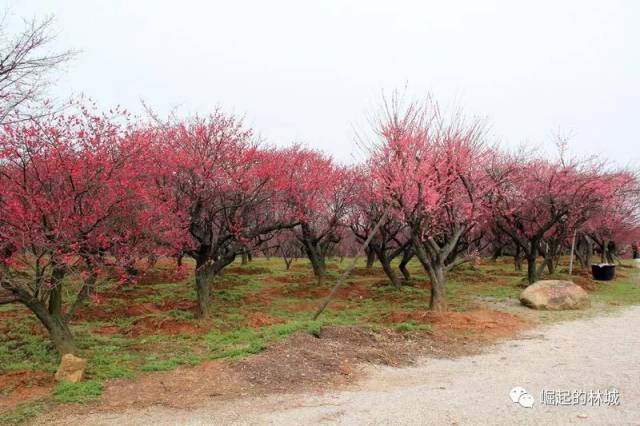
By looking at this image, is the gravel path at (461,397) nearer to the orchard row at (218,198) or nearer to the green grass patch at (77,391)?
the green grass patch at (77,391)

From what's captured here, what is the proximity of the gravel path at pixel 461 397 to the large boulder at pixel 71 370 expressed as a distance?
1536mm

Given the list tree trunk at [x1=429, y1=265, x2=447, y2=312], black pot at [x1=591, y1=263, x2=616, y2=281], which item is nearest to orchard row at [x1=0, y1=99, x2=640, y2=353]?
tree trunk at [x1=429, y1=265, x2=447, y2=312]

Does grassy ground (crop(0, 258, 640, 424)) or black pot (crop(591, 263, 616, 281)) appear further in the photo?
black pot (crop(591, 263, 616, 281))

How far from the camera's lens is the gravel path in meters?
6.03

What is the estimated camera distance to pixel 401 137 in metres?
13.1

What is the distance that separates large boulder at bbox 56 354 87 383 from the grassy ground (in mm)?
198

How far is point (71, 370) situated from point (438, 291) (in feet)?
31.2

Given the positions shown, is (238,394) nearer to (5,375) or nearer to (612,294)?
(5,375)

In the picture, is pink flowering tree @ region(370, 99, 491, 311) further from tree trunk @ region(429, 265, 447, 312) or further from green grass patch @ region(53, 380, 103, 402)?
green grass patch @ region(53, 380, 103, 402)

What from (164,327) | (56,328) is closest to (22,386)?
(56,328)

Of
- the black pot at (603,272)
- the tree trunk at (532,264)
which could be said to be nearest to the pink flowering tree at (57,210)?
the tree trunk at (532,264)

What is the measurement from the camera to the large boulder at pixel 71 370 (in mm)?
7730

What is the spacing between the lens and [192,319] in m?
13.6

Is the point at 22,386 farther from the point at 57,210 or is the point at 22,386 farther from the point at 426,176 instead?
the point at 426,176
